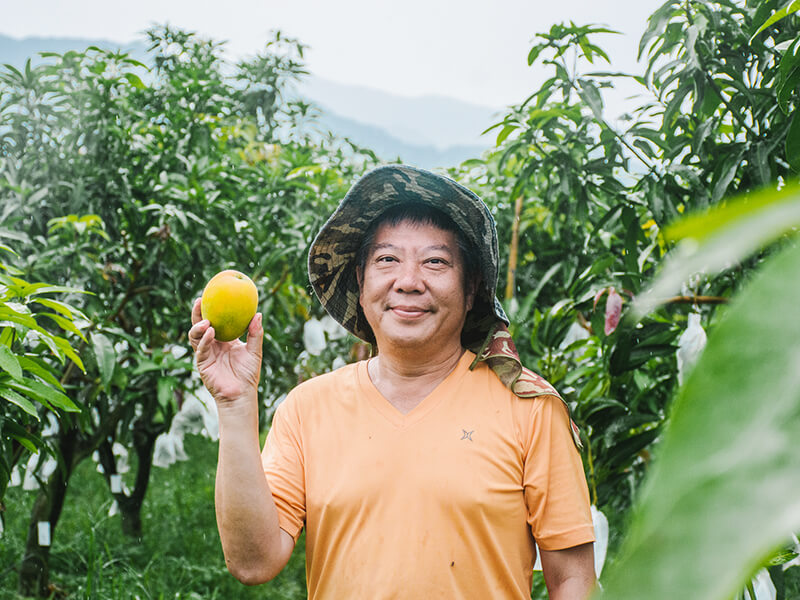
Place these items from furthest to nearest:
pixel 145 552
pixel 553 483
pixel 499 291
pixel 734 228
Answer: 1. pixel 499 291
2. pixel 145 552
3. pixel 553 483
4. pixel 734 228

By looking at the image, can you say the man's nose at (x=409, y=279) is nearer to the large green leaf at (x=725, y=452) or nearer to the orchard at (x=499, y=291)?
the orchard at (x=499, y=291)

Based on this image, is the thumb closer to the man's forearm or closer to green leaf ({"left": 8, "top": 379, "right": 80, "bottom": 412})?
the man's forearm

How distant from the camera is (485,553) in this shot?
122 centimetres

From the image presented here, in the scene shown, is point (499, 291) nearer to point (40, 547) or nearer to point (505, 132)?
point (505, 132)

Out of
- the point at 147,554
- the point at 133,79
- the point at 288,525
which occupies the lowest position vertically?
the point at 147,554

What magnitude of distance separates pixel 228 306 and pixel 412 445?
1.31 feet

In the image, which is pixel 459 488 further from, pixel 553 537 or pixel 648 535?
pixel 648 535

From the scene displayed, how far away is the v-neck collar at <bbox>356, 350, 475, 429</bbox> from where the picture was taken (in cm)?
132

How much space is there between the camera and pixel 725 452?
17cm

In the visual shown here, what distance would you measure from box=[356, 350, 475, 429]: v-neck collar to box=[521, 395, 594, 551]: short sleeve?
0.17 m

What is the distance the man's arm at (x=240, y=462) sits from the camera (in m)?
1.16

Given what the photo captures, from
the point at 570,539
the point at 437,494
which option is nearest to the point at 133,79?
the point at 437,494

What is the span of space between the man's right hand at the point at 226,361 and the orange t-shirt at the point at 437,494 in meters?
0.23

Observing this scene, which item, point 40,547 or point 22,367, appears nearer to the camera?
point 22,367
